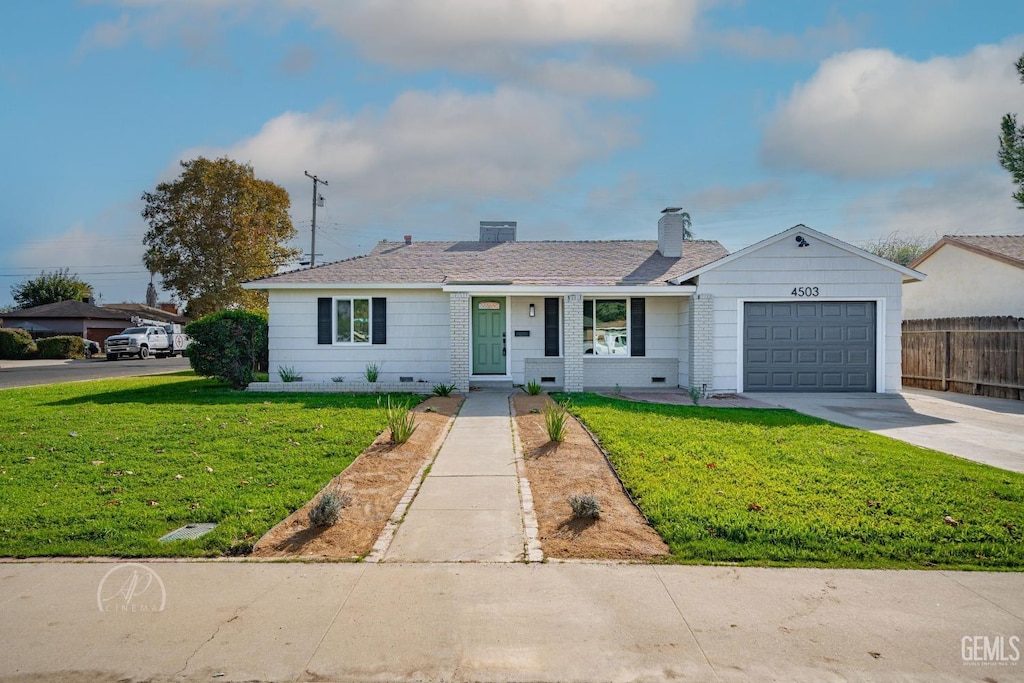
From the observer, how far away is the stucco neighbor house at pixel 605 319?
15.6m

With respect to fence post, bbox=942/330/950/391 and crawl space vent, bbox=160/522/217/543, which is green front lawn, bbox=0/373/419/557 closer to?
crawl space vent, bbox=160/522/217/543

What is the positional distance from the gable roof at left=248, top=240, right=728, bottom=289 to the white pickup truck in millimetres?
19656

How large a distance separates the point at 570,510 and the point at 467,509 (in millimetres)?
1051

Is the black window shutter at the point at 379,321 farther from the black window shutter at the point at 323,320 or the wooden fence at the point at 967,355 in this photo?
the wooden fence at the point at 967,355

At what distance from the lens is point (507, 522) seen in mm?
6062

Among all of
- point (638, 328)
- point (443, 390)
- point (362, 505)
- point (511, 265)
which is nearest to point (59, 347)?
point (511, 265)

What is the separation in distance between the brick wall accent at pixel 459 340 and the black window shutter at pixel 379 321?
2136 mm

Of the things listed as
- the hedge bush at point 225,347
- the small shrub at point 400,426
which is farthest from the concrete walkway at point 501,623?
the hedge bush at point 225,347

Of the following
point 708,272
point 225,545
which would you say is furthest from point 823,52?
point 225,545

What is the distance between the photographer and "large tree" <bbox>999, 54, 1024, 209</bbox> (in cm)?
643

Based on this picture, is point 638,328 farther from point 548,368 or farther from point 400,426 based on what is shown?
point 400,426

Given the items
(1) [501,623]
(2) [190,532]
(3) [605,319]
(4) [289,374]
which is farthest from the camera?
(3) [605,319]

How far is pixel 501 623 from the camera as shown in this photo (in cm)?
407

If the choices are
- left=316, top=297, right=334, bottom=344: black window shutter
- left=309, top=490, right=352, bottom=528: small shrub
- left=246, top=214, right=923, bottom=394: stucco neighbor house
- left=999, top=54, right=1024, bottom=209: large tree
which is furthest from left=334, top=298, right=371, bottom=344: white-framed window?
left=999, top=54, right=1024, bottom=209: large tree
